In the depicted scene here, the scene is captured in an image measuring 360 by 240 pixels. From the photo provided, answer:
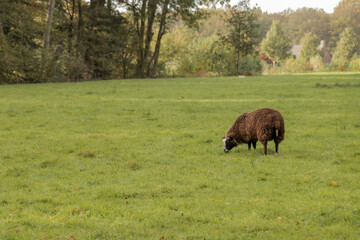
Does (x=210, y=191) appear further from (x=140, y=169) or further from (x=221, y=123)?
(x=221, y=123)

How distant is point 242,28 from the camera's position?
5219 cm

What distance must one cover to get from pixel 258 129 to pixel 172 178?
2.68m

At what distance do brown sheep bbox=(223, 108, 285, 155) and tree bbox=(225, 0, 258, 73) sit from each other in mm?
43221

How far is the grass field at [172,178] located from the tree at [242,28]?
38.1m

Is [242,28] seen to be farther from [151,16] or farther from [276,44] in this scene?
[276,44]

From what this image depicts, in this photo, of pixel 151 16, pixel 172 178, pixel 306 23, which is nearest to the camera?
pixel 172 178

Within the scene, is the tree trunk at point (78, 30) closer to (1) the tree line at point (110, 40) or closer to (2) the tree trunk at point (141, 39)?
(1) the tree line at point (110, 40)

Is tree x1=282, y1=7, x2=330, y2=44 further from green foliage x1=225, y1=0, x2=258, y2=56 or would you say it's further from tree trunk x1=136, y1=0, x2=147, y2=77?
tree trunk x1=136, y1=0, x2=147, y2=77

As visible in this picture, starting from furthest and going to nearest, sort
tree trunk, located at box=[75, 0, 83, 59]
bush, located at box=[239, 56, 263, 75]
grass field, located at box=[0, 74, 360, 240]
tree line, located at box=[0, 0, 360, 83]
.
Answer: bush, located at box=[239, 56, 263, 75] < tree trunk, located at box=[75, 0, 83, 59] < tree line, located at box=[0, 0, 360, 83] < grass field, located at box=[0, 74, 360, 240]

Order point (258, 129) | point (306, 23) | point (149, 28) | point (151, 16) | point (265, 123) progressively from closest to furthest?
point (265, 123)
point (258, 129)
point (151, 16)
point (149, 28)
point (306, 23)

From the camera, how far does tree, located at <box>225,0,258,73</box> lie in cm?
5194

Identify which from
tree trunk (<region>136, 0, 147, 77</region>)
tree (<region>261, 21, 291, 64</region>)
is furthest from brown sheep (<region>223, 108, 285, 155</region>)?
tree (<region>261, 21, 291, 64</region>)

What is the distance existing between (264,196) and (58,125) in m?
9.61

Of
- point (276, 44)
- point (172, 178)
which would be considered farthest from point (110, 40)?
point (276, 44)
